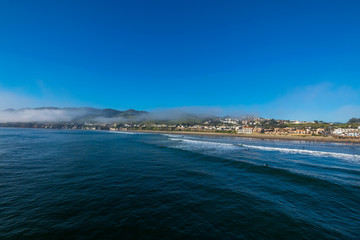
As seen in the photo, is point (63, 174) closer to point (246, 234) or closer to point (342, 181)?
point (246, 234)

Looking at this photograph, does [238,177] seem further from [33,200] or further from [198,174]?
[33,200]

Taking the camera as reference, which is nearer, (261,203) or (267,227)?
(267,227)

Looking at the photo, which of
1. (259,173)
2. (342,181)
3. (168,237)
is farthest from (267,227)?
(342,181)

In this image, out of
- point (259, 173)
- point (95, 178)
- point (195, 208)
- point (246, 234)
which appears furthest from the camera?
point (259, 173)

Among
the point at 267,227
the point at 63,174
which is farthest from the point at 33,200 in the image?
the point at 267,227

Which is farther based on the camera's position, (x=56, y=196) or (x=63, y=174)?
(x=63, y=174)

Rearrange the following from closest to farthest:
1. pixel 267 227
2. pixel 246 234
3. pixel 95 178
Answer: pixel 246 234
pixel 267 227
pixel 95 178

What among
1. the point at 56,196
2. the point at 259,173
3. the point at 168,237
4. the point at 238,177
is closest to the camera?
the point at 168,237

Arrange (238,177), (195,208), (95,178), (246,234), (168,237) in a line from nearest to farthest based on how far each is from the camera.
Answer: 1. (168,237)
2. (246,234)
3. (195,208)
4. (95,178)
5. (238,177)
